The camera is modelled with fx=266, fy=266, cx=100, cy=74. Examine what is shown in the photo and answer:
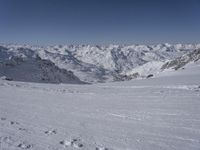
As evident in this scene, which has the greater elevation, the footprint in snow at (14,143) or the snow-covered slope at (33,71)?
the footprint in snow at (14,143)

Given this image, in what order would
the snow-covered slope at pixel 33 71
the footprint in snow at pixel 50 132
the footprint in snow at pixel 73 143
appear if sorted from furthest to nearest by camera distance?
the snow-covered slope at pixel 33 71 < the footprint in snow at pixel 50 132 < the footprint in snow at pixel 73 143

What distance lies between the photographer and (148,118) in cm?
1160

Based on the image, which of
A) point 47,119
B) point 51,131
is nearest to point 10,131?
point 51,131

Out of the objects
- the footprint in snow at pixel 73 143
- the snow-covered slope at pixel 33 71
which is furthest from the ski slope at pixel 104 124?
the snow-covered slope at pixel 33 71

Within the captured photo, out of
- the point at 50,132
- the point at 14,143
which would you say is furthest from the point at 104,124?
the point at 14,143

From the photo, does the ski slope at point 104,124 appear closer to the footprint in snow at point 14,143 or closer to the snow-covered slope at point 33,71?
the footprint in snow at point 14,143

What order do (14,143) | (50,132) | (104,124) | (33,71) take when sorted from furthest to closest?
(33,71) → (104,124) → (50,132) → (14,143)

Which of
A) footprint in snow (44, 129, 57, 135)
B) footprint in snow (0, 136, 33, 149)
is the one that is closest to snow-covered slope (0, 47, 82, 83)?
footprint in snow (44, 129, 57, 135)

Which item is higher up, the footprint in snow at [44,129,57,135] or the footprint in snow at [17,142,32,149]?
the footprint in snow at [44,129,57,135]

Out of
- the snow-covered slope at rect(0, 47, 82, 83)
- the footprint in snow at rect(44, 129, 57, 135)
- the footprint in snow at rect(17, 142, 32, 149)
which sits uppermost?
the footprint in snow at rect(44, 129, 57, 135)

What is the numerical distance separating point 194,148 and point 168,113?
4.48 m

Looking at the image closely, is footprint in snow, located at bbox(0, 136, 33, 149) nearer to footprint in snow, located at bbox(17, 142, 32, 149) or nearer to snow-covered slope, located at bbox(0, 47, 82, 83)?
footprint in snow, located at bbox(17, 142, 32, 149)

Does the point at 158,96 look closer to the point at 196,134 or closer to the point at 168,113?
the point at 168,113

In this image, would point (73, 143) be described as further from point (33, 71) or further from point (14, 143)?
point (33, 71)
